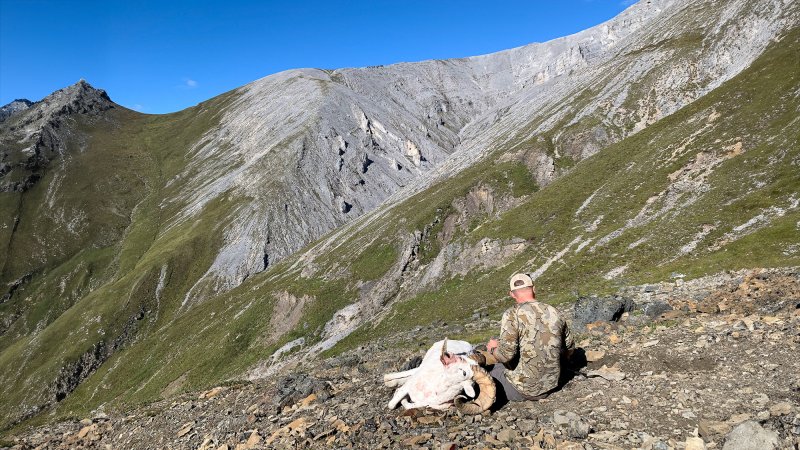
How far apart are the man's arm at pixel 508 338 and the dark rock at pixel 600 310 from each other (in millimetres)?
10177

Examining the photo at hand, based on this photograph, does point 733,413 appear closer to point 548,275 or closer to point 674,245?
point 674,245

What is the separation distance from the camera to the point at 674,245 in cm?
3778

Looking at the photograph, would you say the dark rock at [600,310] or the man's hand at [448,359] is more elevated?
the man's hand at [448,359]

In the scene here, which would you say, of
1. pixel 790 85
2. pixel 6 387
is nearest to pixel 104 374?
pixel 6 387

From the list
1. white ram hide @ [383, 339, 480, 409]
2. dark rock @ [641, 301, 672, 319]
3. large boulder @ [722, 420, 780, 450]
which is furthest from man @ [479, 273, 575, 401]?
dark rock @ [641, 301, 672, 319]

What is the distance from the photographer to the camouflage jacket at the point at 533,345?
1186 cm

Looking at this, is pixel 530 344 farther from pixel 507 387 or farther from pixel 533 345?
pixel 507 387

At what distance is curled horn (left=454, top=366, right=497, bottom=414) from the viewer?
12.4 metres

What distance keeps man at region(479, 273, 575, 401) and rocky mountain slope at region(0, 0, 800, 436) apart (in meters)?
23.6

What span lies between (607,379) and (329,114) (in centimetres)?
15591

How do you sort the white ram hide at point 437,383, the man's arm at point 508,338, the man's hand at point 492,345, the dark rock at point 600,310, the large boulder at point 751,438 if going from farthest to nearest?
the dark rock at point 600,310 → the man's hand at point 492,345 → the white ram hide at point 437,383 → the man's arm at point 508,338 → the large boulder at point 751,438

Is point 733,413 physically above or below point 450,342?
below

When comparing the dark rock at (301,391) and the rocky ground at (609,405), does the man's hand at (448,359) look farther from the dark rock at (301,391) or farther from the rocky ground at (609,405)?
the dark rock at (301,391)

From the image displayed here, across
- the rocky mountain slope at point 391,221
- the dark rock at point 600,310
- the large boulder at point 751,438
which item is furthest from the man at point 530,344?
the rocky mountain slope at point 391,221
